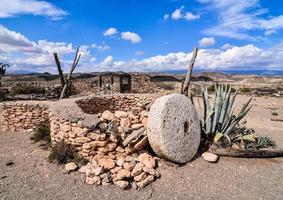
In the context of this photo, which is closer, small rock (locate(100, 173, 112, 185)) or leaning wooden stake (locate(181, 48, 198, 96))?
small rock (locate(100, 173, 112, 185))

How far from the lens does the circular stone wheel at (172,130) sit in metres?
6.72

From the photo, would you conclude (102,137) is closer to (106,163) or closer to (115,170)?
(106,163)

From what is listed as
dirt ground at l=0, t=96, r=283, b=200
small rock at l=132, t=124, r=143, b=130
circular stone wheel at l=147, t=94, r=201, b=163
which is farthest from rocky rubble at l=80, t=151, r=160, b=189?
small rock at l=132, t=124, r=143, b=130

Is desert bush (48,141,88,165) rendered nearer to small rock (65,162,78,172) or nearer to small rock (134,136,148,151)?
small rock (65,162,78,172)

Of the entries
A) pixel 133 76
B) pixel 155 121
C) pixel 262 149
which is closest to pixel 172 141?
pixel 155 121

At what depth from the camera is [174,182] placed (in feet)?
20.7

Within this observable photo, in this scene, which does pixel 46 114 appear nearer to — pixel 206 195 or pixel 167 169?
pixel 167 169

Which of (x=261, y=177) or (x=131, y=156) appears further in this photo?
(x=131, y=156)

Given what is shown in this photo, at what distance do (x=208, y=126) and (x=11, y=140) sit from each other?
6.08 m

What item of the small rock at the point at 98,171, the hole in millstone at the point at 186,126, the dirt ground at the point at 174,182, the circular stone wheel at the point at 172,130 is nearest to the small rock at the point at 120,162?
the small rock at the point at 98,171

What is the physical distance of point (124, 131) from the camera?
7.45 m

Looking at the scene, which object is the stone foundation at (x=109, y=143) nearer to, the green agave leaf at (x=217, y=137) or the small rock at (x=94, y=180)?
the small rock at (x=94, y=180)

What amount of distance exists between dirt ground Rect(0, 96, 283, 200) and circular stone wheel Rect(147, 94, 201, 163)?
11.0 inches

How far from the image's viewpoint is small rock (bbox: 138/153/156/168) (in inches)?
263
